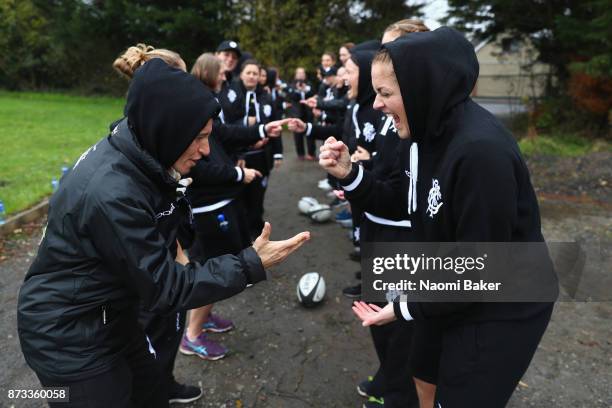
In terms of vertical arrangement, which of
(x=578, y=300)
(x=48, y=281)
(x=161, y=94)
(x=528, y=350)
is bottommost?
(x=578, y=300)

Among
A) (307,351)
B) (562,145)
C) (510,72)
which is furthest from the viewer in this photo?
(510,72)

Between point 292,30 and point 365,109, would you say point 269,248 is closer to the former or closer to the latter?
point 365,109

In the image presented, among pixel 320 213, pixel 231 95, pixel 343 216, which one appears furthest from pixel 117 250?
pixel 343 216

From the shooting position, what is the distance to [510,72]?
30.6 metres

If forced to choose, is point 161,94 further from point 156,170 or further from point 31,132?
point 31,132

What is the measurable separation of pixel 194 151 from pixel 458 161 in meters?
1.18

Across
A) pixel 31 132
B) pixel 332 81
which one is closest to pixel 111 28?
pixel 31 132

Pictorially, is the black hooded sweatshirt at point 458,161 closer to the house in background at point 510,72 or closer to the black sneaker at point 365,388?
the black sneaker at point 365,388

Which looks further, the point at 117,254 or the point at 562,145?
the point at 562,145

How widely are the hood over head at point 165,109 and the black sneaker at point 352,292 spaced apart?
3.45 meters

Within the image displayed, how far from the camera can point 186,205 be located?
2639mm

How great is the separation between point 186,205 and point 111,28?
95.9 feet

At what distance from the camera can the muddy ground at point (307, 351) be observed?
3.54m

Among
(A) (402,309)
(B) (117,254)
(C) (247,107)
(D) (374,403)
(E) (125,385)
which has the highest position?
(B) (117,254)
